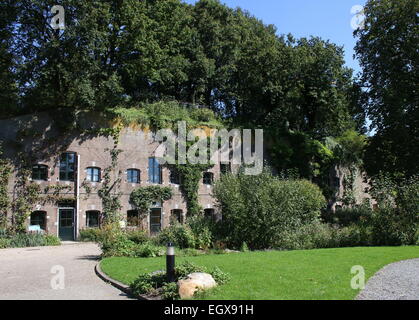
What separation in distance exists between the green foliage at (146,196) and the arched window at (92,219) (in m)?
2.49

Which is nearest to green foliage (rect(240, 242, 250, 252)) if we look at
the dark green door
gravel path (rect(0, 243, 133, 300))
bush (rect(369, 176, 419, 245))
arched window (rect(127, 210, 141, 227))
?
gravel path (rect(0, 243, 133, 300))

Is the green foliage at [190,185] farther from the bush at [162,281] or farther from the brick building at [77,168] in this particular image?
the bush at [162,281]

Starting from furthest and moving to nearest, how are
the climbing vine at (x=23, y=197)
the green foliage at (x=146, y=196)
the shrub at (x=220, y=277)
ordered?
the green foliage at (x=146, y=196)
the climbing vine at (x=23, y=197)
the shrub at (x=220, y=277)

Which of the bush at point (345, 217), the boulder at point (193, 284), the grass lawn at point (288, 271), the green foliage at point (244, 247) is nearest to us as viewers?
the grass lawn at point (288, 271)

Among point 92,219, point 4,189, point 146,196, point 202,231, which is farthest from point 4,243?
point 202,231

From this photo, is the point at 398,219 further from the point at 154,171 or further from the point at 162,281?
the point at 154,171

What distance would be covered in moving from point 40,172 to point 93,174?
3.28 metres

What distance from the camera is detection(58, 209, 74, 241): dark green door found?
85.9 feet

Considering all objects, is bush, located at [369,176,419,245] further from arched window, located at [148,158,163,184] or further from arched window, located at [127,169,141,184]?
arched window, located at [127,169,141,184]

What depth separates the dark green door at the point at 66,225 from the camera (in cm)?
2617

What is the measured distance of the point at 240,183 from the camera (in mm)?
19969

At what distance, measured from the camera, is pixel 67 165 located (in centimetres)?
2691

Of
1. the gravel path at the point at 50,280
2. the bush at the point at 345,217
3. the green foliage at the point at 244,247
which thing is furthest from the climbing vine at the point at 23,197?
the bush at the point at 345,217

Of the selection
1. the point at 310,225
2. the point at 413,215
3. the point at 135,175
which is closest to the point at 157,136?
the point at 135,175
